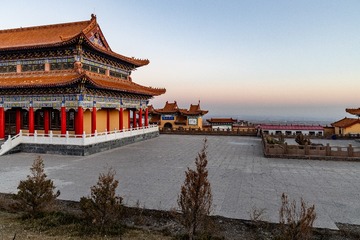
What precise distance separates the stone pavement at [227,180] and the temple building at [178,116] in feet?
78.5

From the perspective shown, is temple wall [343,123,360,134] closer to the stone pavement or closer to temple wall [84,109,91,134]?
the stone pavement

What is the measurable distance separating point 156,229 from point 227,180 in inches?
209

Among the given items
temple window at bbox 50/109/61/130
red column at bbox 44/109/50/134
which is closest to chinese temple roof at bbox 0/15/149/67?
red column at bbox 44/109/50/134

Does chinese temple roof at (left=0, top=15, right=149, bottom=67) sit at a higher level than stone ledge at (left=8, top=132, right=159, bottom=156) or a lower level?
higher

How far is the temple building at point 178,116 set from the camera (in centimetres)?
4144

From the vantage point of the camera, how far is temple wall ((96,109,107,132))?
74.9 ft

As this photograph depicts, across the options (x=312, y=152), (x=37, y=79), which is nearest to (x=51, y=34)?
(x=37, y=79)

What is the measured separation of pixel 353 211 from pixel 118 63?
21753mm

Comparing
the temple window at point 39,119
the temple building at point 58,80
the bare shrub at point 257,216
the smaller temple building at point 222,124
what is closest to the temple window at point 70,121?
the temple building at point 58,80

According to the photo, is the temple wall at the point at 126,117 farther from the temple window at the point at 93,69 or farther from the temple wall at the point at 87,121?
the temple wall at the point at 87,121

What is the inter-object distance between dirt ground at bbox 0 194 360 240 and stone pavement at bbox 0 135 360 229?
50 centimetres

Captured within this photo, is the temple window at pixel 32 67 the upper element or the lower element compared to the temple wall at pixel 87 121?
upper

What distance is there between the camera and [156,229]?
6.39 m

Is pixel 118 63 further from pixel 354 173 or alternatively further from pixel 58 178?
pixel 354 173
